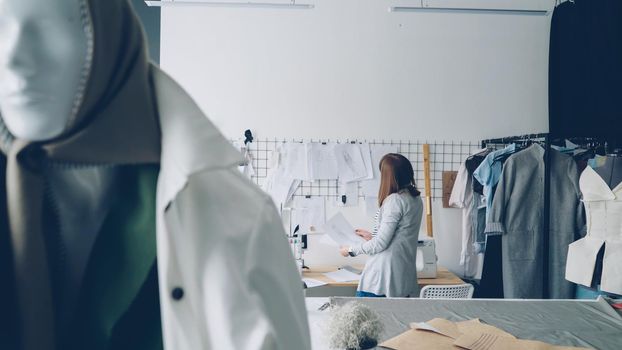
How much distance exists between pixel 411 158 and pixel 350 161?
53 centimetres

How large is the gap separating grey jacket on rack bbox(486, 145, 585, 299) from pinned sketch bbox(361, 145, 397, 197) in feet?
3.12

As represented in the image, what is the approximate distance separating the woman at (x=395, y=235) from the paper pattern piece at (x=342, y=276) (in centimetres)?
36

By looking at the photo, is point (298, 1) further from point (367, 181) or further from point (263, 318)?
point (263, 318)

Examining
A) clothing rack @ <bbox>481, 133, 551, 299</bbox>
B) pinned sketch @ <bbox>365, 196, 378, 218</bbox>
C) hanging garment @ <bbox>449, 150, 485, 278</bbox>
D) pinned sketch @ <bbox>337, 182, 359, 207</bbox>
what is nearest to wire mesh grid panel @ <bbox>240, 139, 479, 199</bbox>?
pinned sketch @ <bbox>337, 182, 359, 207</bbox>

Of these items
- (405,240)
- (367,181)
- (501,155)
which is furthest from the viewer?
(367,181)

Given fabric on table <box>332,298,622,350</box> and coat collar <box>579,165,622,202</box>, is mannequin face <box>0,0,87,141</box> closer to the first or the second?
fabric on table <box>332,298,622,350</box>

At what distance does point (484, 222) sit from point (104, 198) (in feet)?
10.5

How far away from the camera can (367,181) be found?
3730mm

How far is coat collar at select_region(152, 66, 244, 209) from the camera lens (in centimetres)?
71

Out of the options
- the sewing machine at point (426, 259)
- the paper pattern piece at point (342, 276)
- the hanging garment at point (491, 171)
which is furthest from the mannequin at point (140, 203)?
the hanging garment at point (491, 171)

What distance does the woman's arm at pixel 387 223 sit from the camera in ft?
9.09

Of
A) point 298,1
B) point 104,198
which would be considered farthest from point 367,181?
point 104,198

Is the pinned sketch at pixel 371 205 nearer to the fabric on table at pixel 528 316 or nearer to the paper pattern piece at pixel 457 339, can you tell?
the fabric on table at pixel 528 316

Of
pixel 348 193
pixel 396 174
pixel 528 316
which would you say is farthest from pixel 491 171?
pixel 528 316
